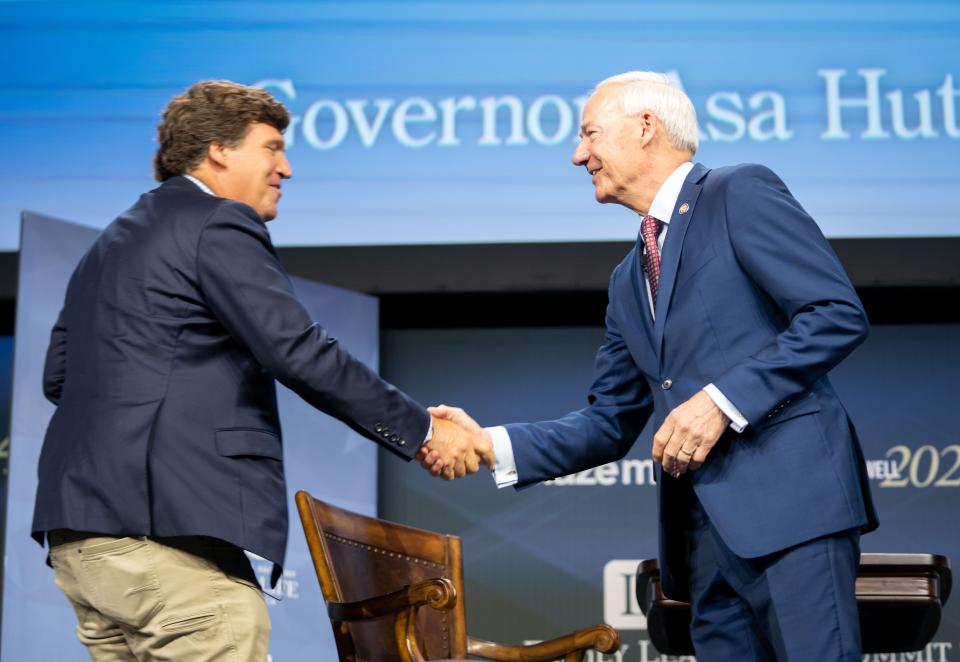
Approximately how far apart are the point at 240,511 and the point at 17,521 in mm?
1940

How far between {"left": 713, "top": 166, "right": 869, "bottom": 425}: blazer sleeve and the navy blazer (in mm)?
777

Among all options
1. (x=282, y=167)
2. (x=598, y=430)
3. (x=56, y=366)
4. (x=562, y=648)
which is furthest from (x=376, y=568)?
(x=282, y=167)

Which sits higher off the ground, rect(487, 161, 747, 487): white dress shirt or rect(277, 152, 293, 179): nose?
rect(277, 152, 293, 179): nose

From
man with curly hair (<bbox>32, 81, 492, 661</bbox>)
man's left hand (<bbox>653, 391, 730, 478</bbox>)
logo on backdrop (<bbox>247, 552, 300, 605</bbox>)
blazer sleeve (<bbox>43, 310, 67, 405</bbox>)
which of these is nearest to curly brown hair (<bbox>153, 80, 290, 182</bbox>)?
man with curly hair (<bbox>32, 81, 492, 661</bbox>)

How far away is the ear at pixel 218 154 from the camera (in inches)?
90.7

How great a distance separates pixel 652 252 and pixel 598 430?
1.74 feet

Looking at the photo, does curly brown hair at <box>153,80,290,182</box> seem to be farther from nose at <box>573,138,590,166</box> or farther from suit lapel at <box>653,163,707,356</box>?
suit lapel at <box>653,163,707,356</box>

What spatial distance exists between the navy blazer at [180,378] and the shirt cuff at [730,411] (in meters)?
0.70

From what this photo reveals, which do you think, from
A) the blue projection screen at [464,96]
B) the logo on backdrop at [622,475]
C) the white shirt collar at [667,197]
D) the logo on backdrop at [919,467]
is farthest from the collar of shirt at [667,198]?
the logo on backdrop at [919,467]

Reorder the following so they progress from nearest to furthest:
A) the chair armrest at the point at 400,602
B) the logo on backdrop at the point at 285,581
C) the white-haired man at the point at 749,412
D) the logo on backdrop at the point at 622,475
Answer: the white-haired man at the point at 749,412, the chair armrest at the point at 400,602, the logo on backdrop at the point at 285,581, the logo on backdrop at the point at 622,475

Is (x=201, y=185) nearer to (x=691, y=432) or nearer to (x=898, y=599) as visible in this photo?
(x=691, y=432)

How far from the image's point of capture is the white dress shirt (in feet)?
6.81

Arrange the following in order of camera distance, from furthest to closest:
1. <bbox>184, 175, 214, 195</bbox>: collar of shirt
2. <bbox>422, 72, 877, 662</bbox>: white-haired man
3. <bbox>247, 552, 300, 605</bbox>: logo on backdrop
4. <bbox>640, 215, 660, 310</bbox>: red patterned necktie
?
1. <bbox>247, 552, 300, 605</bbox>: logo on backdrop
2. <bbox>640, 215, 660, 310</bbox>: red patterned necktie
3. <bbox>184, 175, 214, 195</bbox>: collar of shirt
4. <bbox>422, 72, 877, 662</bbox>: white-haired man

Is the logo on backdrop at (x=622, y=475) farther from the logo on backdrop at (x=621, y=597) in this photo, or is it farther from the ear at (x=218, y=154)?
the ear at (x=218, y=154)
